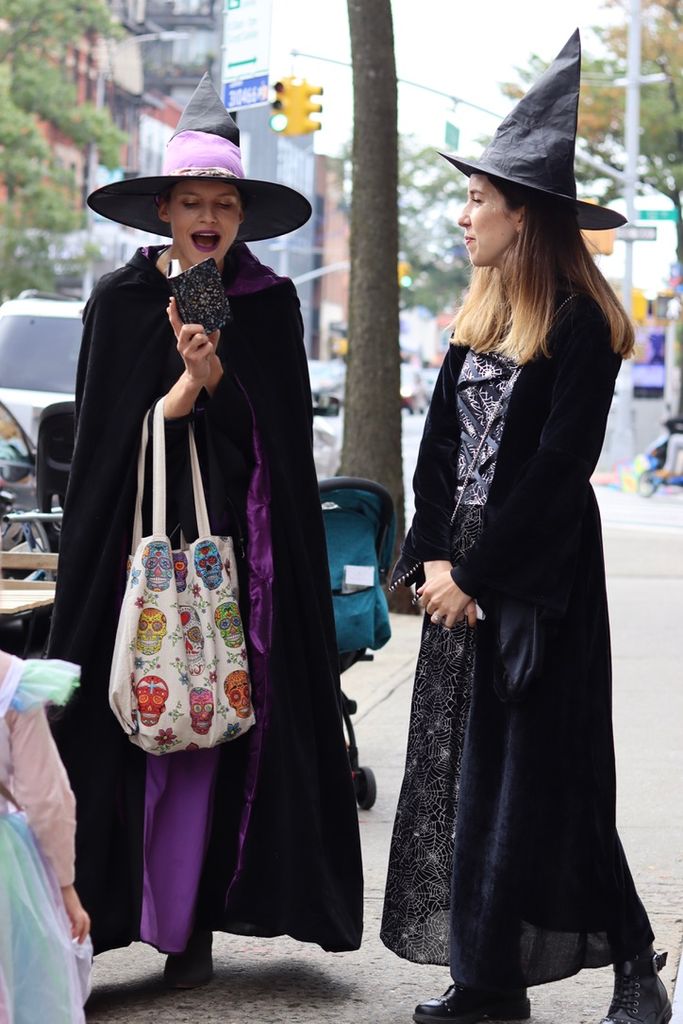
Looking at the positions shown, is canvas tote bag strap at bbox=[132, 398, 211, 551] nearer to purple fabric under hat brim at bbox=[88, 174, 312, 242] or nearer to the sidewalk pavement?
purple fabric under hat brim at bbox=[88, 174, 312, 242]

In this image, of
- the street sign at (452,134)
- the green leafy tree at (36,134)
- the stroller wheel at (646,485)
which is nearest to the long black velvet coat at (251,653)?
the street sign at (452,134)

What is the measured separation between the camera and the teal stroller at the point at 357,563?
6.27 meters

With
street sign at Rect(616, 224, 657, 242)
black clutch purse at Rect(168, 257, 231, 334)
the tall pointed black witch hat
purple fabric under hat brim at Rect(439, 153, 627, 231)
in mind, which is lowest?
black clutch purse at Rect(168, 257, 231, 334)

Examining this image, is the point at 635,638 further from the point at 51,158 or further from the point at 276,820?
the point at 51,158

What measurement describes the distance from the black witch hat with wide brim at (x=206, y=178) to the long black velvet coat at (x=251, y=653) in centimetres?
15

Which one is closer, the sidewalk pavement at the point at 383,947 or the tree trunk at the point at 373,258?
the sidewalk pavement at the point at 383,947

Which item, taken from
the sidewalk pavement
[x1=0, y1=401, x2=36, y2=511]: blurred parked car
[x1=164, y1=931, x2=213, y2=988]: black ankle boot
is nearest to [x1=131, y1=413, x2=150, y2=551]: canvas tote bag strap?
[x1=164, y1=931, x2=213, y2=988]: black ankle boot

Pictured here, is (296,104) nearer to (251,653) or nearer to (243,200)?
(243,200)

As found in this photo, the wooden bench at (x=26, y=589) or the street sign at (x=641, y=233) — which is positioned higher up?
the street sign at (x=641, y=233)

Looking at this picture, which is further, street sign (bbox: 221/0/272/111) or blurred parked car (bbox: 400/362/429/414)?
blurred parked car (bbox: 400/362/429/414)

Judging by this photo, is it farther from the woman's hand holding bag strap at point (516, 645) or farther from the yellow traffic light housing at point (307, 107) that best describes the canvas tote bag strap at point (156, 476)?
the yellow traffic light housing at point (307, 107)

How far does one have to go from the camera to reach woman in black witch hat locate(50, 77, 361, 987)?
13.7 ft

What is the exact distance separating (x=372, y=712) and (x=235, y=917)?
423 centimetres

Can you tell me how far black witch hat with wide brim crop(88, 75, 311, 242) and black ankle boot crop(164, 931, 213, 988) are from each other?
5.72 ft
